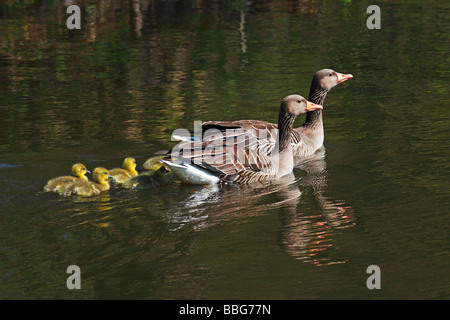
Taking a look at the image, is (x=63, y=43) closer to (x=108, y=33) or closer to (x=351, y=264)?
(x=108, y=33)

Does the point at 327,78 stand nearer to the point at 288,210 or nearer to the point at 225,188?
the point at 225,188

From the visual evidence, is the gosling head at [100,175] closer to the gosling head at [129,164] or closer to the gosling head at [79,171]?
the gosling head at [79,171]

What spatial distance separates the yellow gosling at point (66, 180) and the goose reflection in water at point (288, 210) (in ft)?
5.02

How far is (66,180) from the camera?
404 inches

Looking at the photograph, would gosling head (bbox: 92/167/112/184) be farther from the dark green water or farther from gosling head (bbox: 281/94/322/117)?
gosling head (bbox: 281/94/322/117)

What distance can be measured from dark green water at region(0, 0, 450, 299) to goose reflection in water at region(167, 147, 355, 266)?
1.1 inches

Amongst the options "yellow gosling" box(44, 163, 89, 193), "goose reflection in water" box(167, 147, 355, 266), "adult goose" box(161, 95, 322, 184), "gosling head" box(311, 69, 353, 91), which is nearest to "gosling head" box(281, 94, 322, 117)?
"adult goose" box(161, 95, 322, 184)

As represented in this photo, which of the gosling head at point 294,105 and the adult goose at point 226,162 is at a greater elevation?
the gosling head at point 294,105

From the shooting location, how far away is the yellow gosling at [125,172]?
35.1 feet

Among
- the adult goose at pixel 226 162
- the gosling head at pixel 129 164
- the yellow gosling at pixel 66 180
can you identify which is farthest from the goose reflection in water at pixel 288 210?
the yellow gosling at pixel 66 180

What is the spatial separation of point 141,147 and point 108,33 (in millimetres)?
11366

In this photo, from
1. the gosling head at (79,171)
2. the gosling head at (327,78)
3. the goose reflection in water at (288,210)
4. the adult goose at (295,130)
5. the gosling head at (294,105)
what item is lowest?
the goose reflection in water at (288,210)

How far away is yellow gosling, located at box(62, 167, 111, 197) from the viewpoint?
998cm

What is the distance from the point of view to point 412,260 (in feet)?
25.8
